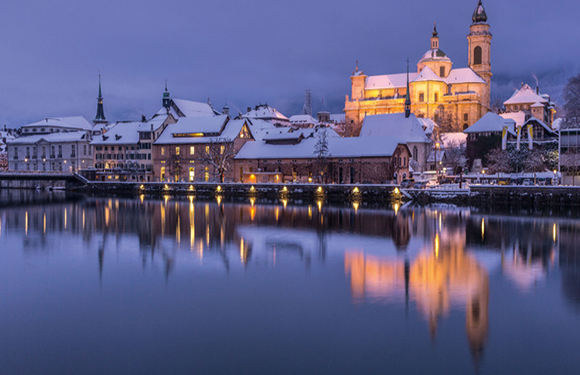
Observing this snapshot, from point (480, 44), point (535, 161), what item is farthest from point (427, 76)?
point (535, 161)

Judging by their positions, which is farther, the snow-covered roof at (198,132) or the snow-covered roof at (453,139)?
the snow-covered roof at (453,139)

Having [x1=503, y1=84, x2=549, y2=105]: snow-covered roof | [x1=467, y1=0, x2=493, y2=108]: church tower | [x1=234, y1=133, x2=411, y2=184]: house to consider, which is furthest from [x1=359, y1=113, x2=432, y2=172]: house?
[x1=467, y1=0, x2=493, y2=108]: church tower

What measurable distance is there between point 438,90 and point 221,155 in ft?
184

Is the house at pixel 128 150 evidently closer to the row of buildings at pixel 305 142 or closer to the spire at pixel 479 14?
the row of buildings at pixel 305 142

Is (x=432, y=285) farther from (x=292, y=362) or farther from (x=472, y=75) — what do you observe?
(x=472, y=75)

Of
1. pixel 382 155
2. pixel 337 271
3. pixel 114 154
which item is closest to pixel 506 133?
pixel 382 155

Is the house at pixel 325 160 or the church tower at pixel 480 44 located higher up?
the church tower at pixel 480 44

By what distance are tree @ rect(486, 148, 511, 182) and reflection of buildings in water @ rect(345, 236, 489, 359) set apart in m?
35.0

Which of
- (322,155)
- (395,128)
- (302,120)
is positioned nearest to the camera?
(322,155)

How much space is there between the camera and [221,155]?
2717 inches

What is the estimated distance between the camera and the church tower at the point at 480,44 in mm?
116875

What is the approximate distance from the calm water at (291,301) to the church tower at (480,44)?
308 feet

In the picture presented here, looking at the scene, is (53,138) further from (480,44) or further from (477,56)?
(480,44)

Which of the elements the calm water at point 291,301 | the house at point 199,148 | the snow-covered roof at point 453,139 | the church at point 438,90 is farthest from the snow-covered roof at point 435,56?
the calm water at point 291,301
